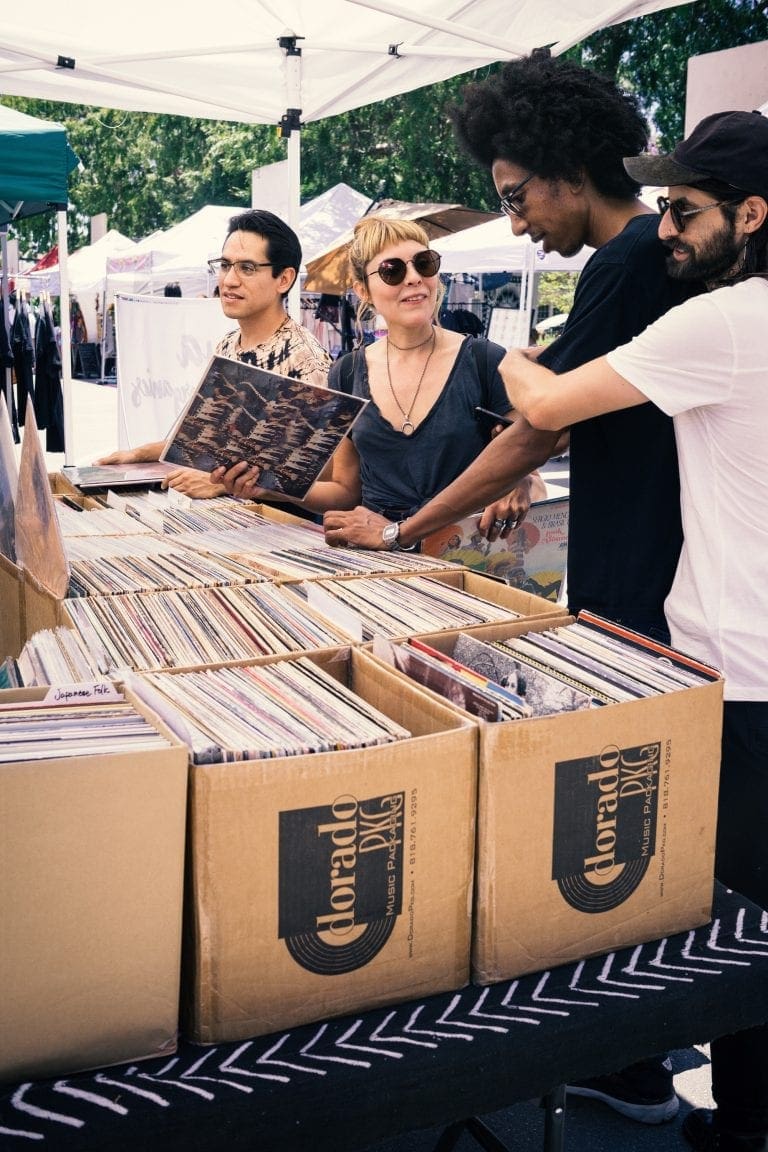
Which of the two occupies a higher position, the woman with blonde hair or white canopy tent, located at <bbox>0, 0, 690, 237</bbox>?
white canopy tent, located at <bbox>0, 0, 690, 237</bbox>

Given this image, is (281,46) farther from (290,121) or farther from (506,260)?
(506,260)

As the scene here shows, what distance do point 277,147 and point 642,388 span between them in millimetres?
27618

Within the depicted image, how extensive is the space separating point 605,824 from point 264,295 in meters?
2.60

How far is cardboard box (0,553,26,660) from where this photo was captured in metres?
2.30

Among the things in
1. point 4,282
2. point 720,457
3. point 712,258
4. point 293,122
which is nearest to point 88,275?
point 4,282

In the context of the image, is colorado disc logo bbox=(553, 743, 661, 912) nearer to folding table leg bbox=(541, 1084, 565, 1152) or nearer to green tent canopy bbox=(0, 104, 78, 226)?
folding table leg bbox=(541, 1084, 565, 1152)

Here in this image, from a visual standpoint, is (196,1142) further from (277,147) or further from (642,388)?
(277,147)

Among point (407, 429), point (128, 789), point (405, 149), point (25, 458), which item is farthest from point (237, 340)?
point (405, 149)

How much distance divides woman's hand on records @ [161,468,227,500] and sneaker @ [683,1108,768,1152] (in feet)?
6.56

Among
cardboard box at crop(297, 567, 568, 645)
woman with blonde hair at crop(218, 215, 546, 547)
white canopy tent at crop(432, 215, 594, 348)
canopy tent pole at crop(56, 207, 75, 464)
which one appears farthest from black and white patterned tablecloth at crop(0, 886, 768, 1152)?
white canopy tent at crop(432, 215, 594, 348)

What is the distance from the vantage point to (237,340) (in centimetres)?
375

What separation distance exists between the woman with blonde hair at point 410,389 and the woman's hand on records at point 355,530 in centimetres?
28

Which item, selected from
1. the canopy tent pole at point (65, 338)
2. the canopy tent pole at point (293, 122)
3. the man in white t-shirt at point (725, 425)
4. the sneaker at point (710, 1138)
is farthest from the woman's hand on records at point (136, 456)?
the canopy tent pole at point (65, 338)

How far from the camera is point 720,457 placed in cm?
171
